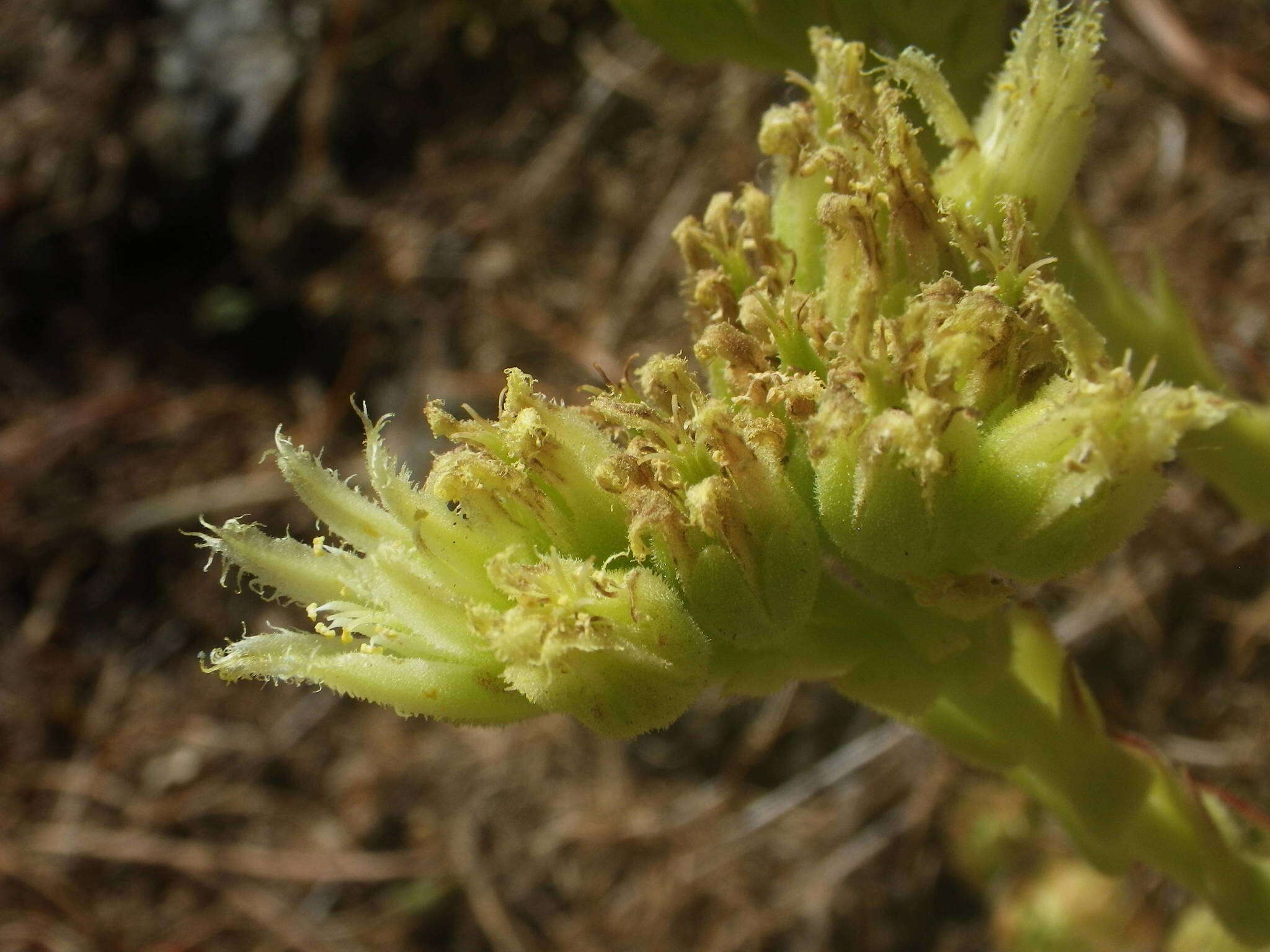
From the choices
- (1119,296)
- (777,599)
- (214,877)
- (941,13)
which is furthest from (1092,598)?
(214,877)

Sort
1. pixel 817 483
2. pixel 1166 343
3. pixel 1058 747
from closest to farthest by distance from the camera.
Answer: pixel 817 483, pixel 1058 747, pixel 1166 343

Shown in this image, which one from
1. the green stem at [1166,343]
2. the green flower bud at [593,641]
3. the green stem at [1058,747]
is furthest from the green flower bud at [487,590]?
the green stem at [1166,343]

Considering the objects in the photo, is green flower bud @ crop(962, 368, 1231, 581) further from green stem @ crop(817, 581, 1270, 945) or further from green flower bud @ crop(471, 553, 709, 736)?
green flower bud @ crop(471, 553, 709, 736)

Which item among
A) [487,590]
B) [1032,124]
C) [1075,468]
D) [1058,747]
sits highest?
[1032,124]

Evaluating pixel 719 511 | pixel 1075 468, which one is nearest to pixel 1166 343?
pixel 1075 468

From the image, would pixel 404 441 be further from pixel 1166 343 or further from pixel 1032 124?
pixel 1032 124

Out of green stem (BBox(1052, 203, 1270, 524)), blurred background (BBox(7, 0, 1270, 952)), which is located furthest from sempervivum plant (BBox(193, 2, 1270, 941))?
blurred background (BBox(7, 0, 1270, 952))

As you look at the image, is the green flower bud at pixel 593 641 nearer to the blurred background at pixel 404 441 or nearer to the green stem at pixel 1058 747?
the green stem at pixel 1058 747
